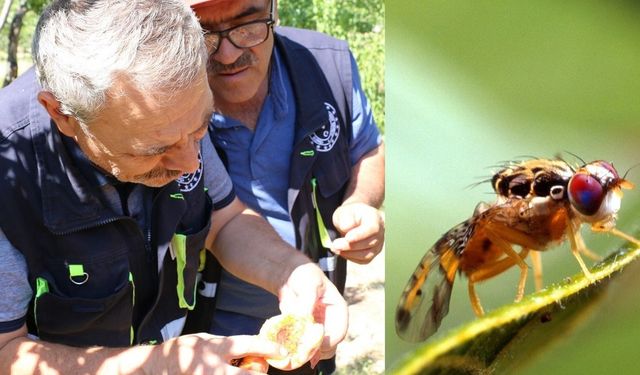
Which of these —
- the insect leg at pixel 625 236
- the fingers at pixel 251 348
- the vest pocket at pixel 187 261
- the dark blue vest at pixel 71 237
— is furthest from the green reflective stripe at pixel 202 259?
the insect leg at pixel 625 236

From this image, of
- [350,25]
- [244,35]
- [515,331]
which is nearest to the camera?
[515,331]

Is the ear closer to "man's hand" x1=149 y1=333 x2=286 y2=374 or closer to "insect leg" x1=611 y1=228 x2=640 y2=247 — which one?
"man's hand" x1=149 y1=333 x2=286 y2=374

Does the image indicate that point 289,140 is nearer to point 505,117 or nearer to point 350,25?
point 505,117

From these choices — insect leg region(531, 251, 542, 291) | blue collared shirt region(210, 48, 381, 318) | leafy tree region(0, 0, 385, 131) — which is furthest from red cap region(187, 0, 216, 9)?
leafy tree region(0, 0, 385, 131)

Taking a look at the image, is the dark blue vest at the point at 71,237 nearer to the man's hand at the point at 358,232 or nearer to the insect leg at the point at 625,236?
the man's hand at the point at 358,232

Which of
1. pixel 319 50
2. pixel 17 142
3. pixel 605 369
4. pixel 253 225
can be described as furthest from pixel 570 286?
pixel 319 50

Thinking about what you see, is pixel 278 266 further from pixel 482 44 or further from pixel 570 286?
pixel 570 286

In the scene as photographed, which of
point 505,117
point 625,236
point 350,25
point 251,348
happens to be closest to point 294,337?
point 251,348
